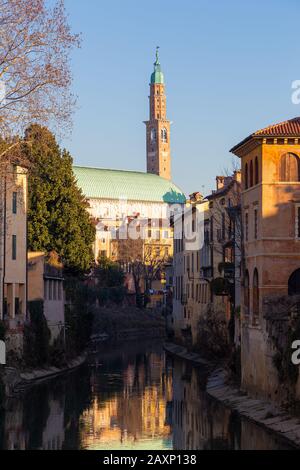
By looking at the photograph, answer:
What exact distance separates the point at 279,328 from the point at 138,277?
361ft

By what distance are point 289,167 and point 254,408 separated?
11.4m

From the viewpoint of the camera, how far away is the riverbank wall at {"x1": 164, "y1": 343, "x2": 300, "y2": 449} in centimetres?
3994

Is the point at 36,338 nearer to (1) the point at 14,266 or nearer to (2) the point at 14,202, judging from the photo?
(1) the point at 14,266

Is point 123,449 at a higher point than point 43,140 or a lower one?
lower

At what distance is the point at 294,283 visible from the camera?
4962 cm

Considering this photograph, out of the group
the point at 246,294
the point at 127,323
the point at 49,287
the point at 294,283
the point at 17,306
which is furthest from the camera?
the point at 127,323

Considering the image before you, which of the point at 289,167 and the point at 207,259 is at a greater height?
the point at 289,167

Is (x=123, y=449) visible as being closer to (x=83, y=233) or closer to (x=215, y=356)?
(x=215, y=356)

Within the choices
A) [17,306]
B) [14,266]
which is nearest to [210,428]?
[14,266]

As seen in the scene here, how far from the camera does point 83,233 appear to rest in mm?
79500

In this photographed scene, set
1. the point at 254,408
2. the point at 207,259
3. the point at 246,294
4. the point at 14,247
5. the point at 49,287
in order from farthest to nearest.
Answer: the point at 207,259, the point at 49,287, the point at 14,247, the point at 246,294, the point at 254,408

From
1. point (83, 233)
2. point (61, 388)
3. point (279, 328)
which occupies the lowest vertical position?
point (61, 388)
